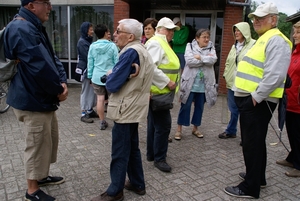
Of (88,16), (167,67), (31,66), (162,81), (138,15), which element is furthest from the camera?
(88,16)

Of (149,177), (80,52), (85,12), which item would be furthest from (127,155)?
(85,12)

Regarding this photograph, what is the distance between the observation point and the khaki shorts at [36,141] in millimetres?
2732

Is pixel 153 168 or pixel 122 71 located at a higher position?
pixel 122 71

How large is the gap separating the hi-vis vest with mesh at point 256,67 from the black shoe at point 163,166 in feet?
4.69

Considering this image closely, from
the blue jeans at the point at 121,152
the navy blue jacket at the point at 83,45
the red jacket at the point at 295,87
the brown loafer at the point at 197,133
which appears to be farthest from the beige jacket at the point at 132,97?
the navy blue jacket at the point at 83,45

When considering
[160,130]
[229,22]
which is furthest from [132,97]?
[229,22]

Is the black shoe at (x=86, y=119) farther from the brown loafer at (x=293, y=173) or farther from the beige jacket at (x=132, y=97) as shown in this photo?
the brown loafer at (x=293, y=173)

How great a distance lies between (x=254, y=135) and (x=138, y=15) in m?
7.63

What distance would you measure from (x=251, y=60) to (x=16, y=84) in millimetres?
2330

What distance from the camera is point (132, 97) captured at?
2760 millimetres

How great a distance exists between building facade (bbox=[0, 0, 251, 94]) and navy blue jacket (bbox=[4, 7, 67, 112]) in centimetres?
644

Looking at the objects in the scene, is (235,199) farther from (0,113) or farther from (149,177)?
(0,113)

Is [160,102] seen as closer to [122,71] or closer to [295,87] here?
[122,71]

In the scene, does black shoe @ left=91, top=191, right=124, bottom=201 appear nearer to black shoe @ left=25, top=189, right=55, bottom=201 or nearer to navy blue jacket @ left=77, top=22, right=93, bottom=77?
black shoe @ left=25, top=189, right=55, bottom=201
